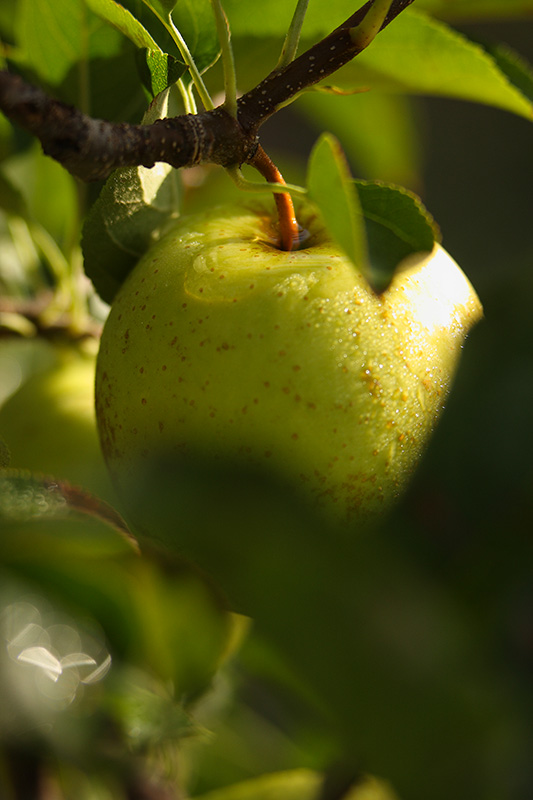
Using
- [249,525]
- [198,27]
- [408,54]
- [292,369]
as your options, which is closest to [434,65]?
[408,54]

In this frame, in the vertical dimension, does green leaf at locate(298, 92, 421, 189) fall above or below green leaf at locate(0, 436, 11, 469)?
above

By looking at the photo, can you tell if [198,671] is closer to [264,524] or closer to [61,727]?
[61,727]

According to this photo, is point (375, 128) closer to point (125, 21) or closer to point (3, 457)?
point (125, 21)

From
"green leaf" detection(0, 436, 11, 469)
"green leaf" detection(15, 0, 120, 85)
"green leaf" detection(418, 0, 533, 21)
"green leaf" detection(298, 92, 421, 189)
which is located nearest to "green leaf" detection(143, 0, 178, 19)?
"green leaf" detection(15, 0, 120, 85)

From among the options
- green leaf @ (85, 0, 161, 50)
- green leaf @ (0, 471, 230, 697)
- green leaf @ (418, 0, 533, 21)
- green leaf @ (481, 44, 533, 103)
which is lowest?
green leaf @ (0, 471, 230, 697)

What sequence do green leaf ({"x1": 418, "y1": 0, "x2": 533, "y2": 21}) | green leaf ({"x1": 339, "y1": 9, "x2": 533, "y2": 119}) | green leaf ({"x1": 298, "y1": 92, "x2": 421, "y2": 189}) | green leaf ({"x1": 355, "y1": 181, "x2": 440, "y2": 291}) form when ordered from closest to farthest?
green leaf ({"x1": 355, "y1": 181, "x2": 440, "y2": 291}), green leaf ({"x1": 339, "y1": 9, "x2": 533, "y2": 119}), green leaf ({"x1": 418, "y1": 0, "x2": 533, "y2": 21}), green leaf ({"x1": 298, "y1": 92, "x2": 421, "y2": 189})

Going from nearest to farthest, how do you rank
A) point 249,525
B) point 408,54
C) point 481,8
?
point 249,525
point 408,54
point 481,8

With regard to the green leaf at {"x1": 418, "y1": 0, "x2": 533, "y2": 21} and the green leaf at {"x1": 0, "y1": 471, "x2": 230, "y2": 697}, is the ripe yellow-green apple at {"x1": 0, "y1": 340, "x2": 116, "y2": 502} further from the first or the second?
the green leaf at {"x1": 418, "y1": 0, "x2": 533, "y2": 21}
